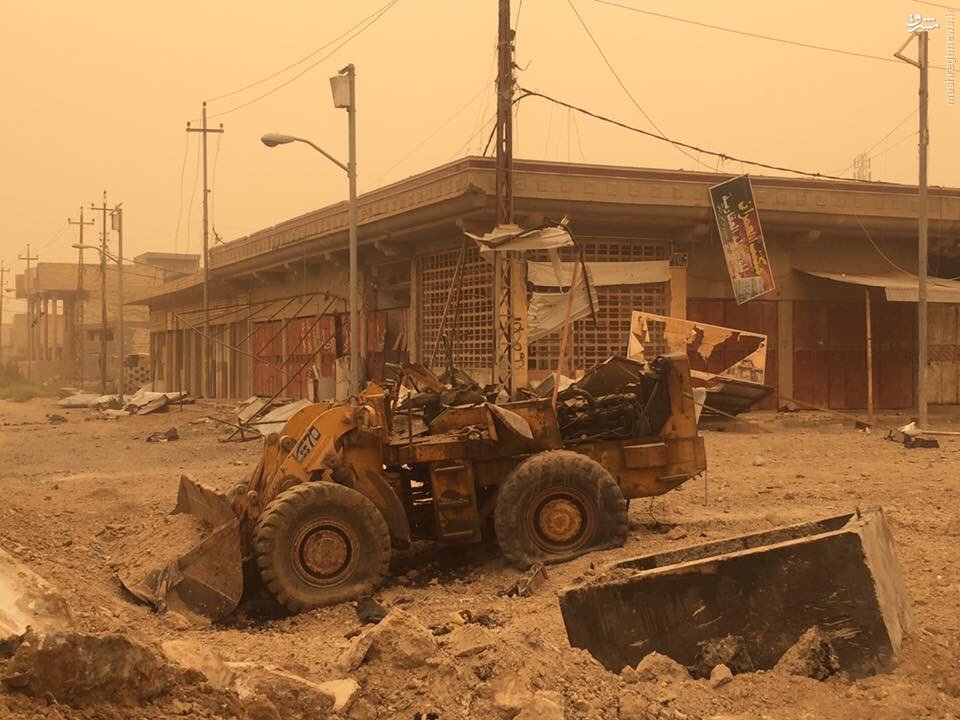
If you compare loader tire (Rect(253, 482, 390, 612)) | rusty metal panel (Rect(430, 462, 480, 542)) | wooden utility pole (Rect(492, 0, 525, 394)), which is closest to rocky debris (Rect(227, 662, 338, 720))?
loader tire (Rect(253, 482, 390, 612))

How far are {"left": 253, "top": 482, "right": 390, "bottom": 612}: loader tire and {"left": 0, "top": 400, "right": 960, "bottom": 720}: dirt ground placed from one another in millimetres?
204

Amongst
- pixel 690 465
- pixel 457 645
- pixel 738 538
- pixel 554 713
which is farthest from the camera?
pixel 690 465

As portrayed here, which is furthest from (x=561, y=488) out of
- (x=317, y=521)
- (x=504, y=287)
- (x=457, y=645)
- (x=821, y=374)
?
(x=821, y=374)

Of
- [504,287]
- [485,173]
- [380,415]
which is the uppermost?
[485,173]

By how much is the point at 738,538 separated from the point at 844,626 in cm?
122

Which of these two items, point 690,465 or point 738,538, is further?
point 690,465

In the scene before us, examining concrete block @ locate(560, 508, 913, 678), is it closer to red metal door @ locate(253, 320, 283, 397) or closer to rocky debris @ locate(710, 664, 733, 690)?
rocky debris @ locate(710, 664, 733, 690)

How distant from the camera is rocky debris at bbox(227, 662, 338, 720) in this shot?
429 centimetres

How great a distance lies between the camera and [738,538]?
6270mm

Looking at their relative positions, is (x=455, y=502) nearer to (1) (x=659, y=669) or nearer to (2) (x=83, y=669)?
(1) (x=659, y=669)

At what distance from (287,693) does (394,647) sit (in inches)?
31.1

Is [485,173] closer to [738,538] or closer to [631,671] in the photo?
[738,538]

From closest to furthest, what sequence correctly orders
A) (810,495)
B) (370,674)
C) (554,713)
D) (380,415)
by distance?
1. (554,713)
2. (370,674)
3. (380,415)
4. (810,495)

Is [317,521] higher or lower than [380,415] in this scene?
lower
